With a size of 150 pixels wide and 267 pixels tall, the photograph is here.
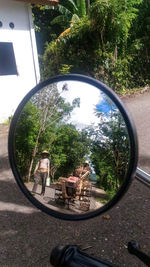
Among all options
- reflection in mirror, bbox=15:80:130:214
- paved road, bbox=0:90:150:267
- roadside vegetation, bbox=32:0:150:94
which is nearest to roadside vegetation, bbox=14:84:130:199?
reflection in mirror, bbox=15:80:130:214

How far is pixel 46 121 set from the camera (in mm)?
863

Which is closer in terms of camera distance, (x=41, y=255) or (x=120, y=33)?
(x=41, y=255)

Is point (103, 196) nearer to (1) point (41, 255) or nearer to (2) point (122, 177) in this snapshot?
(2) point (122, 177)

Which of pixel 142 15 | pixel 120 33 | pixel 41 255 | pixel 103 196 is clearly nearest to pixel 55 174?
pixel 103 196

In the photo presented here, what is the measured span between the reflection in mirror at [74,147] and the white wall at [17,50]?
19.1ft

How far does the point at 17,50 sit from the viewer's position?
6.50 meters

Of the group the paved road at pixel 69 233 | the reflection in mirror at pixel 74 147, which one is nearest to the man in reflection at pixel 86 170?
the reflection in mirror at pixel 74 147

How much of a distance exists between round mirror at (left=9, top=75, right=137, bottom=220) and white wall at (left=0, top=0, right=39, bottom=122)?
580 centimetres

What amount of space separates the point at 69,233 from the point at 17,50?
18.2ft

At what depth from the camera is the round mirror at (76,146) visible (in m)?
0.77

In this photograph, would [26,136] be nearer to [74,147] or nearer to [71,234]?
[74,147]

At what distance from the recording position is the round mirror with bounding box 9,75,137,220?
767mm

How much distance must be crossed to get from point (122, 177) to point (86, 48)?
799cm

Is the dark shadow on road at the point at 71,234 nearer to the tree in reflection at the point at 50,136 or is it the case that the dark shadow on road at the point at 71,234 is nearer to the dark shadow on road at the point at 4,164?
the dark shadow on road at the point at 4,164
